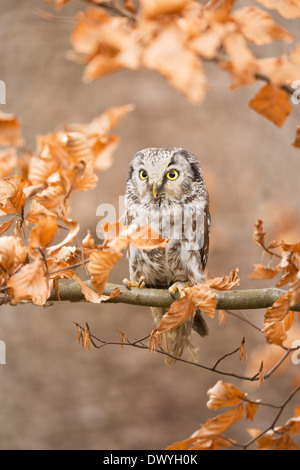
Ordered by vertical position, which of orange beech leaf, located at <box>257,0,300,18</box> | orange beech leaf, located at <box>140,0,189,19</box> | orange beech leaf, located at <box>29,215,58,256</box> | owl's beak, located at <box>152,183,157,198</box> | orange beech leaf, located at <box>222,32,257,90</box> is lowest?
orange beech leaf, located at <box>29,215,58,256</box>

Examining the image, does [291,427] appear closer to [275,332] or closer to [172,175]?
[275,332]

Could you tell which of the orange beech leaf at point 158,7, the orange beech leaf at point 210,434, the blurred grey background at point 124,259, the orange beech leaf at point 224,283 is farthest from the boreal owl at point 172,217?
the blurred grey background at point 124,259

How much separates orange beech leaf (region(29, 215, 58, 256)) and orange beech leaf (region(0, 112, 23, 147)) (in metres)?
0.19

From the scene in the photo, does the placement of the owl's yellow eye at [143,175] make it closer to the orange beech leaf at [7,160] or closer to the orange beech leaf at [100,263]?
the orange beech leaf at [7,160]

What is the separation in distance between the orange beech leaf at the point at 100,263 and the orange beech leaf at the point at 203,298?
259 millimetres

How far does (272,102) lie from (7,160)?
0.57 metres

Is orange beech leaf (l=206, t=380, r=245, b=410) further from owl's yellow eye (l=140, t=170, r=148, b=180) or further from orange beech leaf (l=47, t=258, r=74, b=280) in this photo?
owl's yellow eye (l=140, t=170, r=148, b=180)

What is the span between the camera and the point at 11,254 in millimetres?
984

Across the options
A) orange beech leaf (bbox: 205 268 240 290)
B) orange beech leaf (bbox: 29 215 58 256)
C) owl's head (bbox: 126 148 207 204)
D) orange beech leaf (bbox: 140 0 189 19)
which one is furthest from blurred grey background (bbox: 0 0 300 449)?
orange beech leaf (bbox: 140 0 189 19)

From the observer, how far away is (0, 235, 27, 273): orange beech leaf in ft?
3.21

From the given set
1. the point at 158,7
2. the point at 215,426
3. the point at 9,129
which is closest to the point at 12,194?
the point at 9,129

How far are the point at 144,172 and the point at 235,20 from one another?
1093 millimetres
